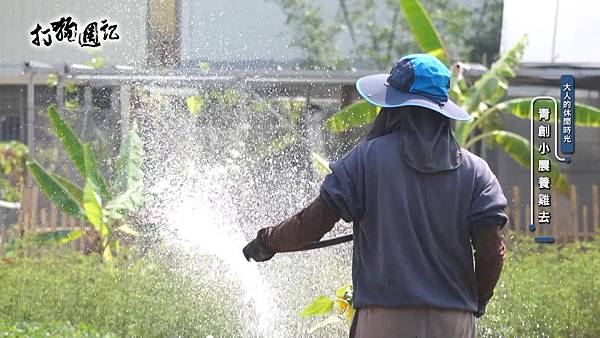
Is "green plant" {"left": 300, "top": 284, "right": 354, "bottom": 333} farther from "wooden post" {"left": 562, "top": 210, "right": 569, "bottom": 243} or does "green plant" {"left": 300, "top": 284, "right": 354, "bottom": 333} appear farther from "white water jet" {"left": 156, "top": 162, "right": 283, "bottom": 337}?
"wooden post" {"left": 562, "top": 210, "right": 569, "bottom": 243}

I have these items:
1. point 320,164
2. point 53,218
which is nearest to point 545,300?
point 320,164

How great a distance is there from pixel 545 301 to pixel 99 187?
3382mm

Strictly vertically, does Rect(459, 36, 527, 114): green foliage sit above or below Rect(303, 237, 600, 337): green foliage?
above

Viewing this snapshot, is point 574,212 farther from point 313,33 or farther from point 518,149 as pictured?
point 313,33

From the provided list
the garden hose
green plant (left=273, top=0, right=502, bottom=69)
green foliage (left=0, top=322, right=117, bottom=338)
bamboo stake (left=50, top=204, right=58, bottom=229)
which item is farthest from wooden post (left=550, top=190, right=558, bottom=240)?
the garden hose

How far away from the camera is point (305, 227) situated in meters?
3.02

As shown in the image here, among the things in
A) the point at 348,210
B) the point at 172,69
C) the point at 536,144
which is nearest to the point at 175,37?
the point at 172,69

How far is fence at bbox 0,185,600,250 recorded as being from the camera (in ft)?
28.6

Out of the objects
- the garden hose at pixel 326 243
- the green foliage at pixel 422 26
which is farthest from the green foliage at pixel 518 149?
the garden hose at pixel 326 243

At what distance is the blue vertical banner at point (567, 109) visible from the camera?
Result: 7504 millimetres

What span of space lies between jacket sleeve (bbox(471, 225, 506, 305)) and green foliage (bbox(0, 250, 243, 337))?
2.99 metres

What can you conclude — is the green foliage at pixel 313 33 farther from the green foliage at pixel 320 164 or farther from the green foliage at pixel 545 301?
the green foliage at pixel 545 301

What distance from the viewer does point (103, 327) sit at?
21.4ft

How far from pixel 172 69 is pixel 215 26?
1.56 feet
